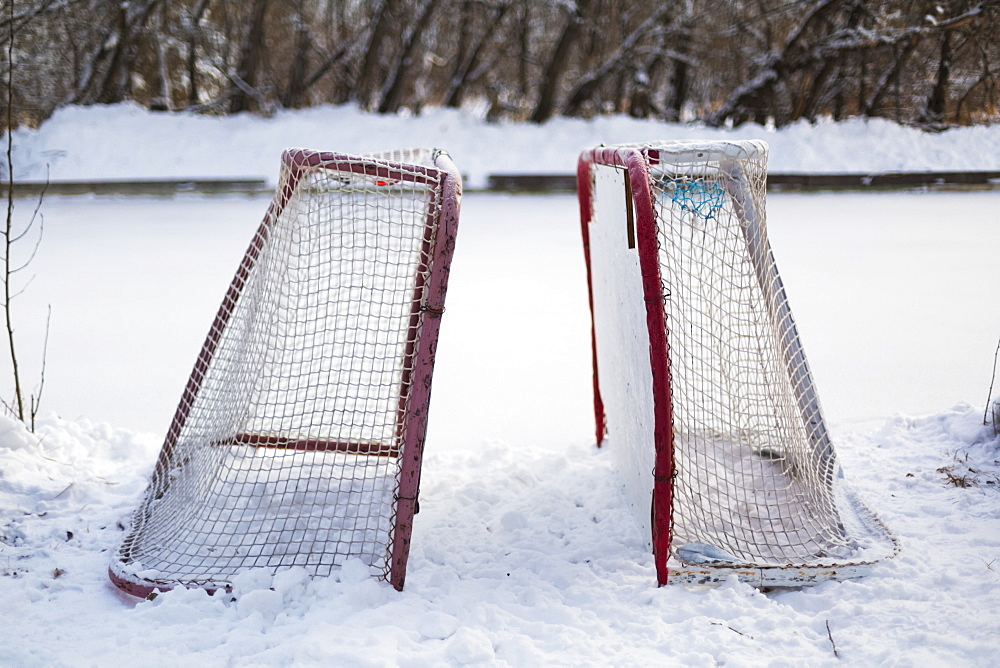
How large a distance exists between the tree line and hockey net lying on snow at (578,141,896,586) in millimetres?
7453

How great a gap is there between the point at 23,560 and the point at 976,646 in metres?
2.83

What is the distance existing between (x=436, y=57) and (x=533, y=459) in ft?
34.6

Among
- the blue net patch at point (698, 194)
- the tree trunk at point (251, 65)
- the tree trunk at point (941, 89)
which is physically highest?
the tree trunk at point (251, 65)

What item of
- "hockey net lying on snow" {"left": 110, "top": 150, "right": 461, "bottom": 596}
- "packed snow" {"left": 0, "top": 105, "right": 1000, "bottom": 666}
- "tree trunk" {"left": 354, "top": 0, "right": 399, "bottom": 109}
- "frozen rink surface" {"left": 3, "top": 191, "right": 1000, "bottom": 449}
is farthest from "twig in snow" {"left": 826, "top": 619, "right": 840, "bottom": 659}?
"tree trunk" {"left": 354, "top": 0, "right": 399, "bottom": 109}

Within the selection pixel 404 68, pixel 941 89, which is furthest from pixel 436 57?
pixel 941 89

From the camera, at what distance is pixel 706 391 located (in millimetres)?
2805

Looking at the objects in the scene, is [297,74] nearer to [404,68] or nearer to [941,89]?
[404,68]

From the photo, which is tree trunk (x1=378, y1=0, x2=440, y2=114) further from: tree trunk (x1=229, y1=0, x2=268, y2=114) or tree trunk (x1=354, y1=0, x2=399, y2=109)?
tree trunk (x1=229, y1=0, x2=268, y2=114)

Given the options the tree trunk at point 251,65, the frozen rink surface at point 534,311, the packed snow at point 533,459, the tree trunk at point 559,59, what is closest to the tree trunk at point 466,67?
the tree trunk at point 559,59

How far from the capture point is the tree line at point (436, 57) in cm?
1052

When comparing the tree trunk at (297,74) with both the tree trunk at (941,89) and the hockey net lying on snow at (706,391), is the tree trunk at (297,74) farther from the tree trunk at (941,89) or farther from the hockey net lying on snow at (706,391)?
the hockey net lying on snow at (706,391)

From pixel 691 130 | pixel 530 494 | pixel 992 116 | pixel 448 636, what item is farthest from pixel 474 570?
pixel 691 130

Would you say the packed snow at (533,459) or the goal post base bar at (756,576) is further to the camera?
the goal post base bar at (756,576)

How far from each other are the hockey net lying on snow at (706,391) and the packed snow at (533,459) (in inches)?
5.9
